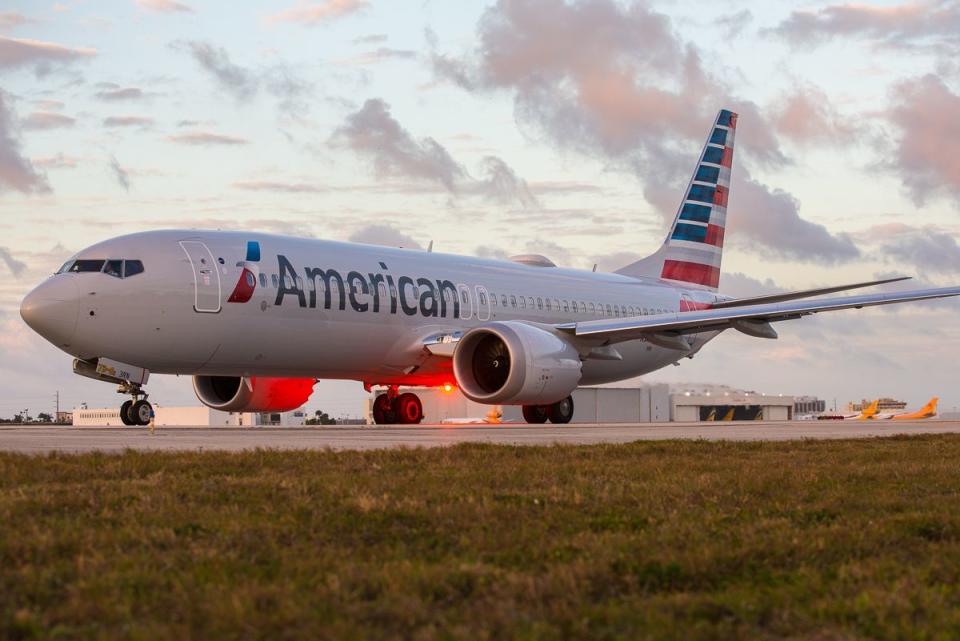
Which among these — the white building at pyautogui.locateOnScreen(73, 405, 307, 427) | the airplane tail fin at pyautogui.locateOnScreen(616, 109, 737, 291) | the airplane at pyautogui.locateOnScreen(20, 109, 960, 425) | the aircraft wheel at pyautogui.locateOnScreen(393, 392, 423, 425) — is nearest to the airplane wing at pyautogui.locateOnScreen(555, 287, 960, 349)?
the airplane at pyautogui.locateOnScreen(20, 109, 960, 425)

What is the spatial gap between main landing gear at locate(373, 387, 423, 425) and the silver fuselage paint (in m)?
1.27

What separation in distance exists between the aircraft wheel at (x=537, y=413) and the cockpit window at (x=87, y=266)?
10.7 m

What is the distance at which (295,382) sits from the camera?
25.3 metres

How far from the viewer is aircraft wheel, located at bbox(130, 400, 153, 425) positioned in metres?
19.9

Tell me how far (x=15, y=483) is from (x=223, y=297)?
12300mm

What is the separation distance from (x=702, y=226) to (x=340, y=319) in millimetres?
14705

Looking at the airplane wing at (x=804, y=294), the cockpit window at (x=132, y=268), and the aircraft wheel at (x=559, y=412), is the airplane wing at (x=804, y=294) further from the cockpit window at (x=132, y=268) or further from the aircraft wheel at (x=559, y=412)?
the cockpit window at (x=132, y=268)

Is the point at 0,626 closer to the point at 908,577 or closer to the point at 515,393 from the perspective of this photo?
the point at 908,577

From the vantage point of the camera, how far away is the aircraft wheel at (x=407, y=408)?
85.3 ft

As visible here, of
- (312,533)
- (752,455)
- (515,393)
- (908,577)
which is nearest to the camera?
(908,577)

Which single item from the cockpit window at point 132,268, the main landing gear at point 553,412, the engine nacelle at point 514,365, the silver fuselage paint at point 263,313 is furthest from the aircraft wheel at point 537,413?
the cockpit window at point 132,268

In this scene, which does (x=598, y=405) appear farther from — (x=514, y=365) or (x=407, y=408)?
(x=514, y=365)

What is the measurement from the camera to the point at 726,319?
23.0 meters

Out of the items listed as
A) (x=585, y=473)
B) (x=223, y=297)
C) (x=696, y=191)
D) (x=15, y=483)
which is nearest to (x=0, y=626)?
(x=15, y=483)
